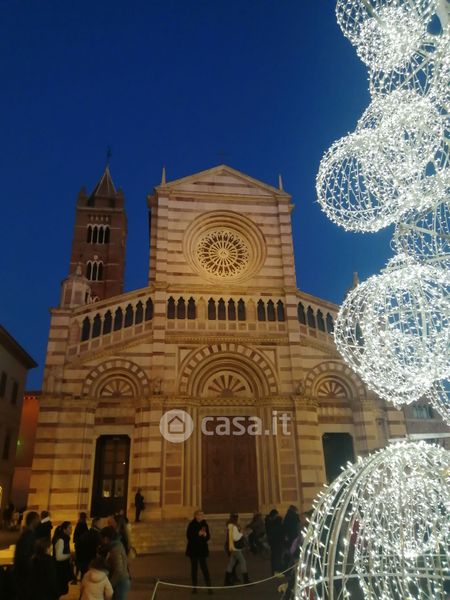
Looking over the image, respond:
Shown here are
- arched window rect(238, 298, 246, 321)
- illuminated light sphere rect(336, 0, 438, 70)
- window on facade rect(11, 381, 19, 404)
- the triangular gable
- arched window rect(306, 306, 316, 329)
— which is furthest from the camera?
window on facade rect(11, 381, 19, 404)

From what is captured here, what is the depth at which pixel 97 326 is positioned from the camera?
18.4m

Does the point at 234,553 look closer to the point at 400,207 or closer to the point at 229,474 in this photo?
the point at 400,207

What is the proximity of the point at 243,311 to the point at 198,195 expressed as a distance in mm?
5887

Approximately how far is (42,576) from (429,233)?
20.1 ft

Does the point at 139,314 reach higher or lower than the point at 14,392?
higher

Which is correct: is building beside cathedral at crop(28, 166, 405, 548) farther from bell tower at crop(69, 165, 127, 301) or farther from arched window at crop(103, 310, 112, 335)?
bell tower at crop(69, 165, 127, 301)

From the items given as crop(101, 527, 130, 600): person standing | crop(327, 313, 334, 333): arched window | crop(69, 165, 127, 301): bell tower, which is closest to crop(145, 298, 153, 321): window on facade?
crop(327, 313, 334, 333): arched window

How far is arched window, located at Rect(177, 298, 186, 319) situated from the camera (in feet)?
62.1

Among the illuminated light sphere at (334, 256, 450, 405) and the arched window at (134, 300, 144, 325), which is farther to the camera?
the arched window at (134, 300, 144, 325)

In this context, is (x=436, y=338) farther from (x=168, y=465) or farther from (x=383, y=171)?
(x=168, y=465)

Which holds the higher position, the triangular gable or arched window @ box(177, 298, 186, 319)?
the triangular gable

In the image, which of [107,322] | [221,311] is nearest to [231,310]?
[221,311]

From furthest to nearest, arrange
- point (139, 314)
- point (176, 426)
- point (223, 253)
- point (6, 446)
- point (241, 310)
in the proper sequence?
1. point (6, 446)
2. point (223, 253)
3. point (241, 310)
4. point (139, 314)
5. point (176, 426)

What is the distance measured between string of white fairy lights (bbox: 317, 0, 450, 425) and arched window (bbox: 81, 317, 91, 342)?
13.4 metres
